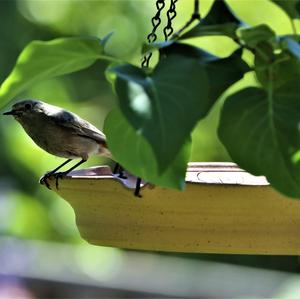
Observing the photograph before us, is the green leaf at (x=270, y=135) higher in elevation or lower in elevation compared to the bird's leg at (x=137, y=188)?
higher

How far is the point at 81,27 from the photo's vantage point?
6.90m

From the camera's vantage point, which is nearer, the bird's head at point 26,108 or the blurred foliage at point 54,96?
the bird's head at point 26,108

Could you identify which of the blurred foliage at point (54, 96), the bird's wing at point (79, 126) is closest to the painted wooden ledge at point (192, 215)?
the bird's wing at point (79, 126)

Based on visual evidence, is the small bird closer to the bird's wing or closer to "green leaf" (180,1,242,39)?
the bird's wing

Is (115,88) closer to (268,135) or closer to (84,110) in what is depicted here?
(268,135)

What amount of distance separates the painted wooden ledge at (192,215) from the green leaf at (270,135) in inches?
13.3

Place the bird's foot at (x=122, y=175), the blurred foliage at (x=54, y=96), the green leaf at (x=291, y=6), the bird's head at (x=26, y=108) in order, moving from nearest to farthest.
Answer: the green leaf at (x=291, y=6)
the bird's foot at (x=122, y=175)
the bird's head at (x=26, y=108)
the blurred foliage at (x=54, y=96)

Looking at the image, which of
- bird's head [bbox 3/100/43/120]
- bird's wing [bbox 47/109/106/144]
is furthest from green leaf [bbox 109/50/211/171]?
bird's head [bbox 3/100/43/120]

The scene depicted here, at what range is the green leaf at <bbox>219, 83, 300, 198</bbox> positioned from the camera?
1844mm

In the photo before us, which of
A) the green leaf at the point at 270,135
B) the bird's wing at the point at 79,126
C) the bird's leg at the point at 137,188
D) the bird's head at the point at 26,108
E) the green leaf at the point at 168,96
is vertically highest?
the green leaf at the point at 168,96

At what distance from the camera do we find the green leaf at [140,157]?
1770 mm

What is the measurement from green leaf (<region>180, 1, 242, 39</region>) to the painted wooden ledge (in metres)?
0.50

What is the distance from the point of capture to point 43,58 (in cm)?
185

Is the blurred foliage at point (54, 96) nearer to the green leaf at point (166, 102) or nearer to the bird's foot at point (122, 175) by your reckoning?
the bird's foot at point (122, 175)
